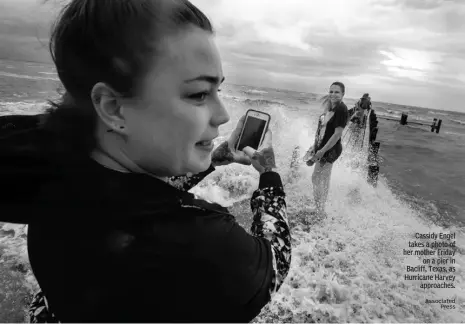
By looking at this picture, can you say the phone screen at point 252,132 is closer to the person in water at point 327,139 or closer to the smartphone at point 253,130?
the smartphone at point 253,130

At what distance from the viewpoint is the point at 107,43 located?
0.76 m

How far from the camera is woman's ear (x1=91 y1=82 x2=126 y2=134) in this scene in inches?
31.7

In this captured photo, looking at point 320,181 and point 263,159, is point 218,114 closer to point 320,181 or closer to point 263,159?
point 263,159

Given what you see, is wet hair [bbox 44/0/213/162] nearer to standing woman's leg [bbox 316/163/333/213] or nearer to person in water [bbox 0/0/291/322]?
person in water [bbox 0/0/291/322]

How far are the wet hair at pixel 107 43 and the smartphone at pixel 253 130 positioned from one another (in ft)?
3.47

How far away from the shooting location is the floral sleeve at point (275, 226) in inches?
39.0

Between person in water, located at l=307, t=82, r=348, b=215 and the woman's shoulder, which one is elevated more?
the woman's shoulder

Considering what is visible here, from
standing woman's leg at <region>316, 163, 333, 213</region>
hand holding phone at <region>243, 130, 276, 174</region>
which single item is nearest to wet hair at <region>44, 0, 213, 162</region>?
hand holding phone at <region>243, 130, 276, 174</region>

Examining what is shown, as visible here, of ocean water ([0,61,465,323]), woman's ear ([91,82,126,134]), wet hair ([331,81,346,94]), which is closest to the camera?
woman's ear ([91,82,126,134])

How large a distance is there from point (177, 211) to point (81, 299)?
12.1 inches

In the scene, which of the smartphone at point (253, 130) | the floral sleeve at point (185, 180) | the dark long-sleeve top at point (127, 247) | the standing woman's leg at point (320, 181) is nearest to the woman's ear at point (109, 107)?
the dark long-sleeve top at point (127, 247)

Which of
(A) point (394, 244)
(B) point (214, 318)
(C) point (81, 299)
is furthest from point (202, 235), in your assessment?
(A) point (394, 244)

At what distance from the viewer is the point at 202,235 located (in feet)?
2.48

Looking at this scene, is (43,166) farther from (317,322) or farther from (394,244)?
(394,244)
